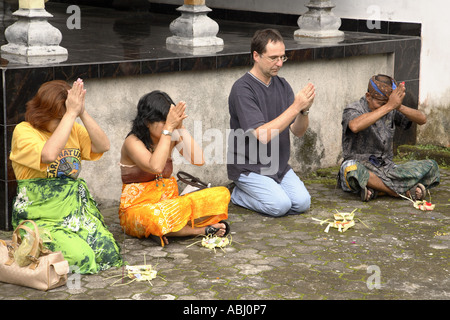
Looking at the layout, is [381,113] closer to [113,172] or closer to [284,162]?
[284,162]

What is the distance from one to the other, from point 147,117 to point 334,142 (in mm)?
3078

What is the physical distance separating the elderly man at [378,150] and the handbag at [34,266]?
9.64 ft

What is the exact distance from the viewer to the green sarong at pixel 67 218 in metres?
4.77

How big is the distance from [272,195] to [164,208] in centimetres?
113

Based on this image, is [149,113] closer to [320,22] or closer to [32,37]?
[32,37]

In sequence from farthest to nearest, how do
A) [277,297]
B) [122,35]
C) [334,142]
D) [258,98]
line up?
[122,35], [334,142], [258,98], [277,297]

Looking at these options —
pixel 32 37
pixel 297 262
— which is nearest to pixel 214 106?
pixel 32 37

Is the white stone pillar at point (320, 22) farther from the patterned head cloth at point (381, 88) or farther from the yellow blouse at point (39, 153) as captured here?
the yellow blouse at point (39, 153)

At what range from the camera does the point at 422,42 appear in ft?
27.4

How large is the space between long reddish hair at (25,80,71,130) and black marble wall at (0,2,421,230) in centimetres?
67

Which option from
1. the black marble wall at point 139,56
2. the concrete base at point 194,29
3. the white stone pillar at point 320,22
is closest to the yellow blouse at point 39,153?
the black marble wall at point 139,56

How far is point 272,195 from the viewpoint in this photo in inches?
240

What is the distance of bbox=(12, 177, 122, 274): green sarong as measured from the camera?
477 cm

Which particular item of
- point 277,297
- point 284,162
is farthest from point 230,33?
point 277,297
